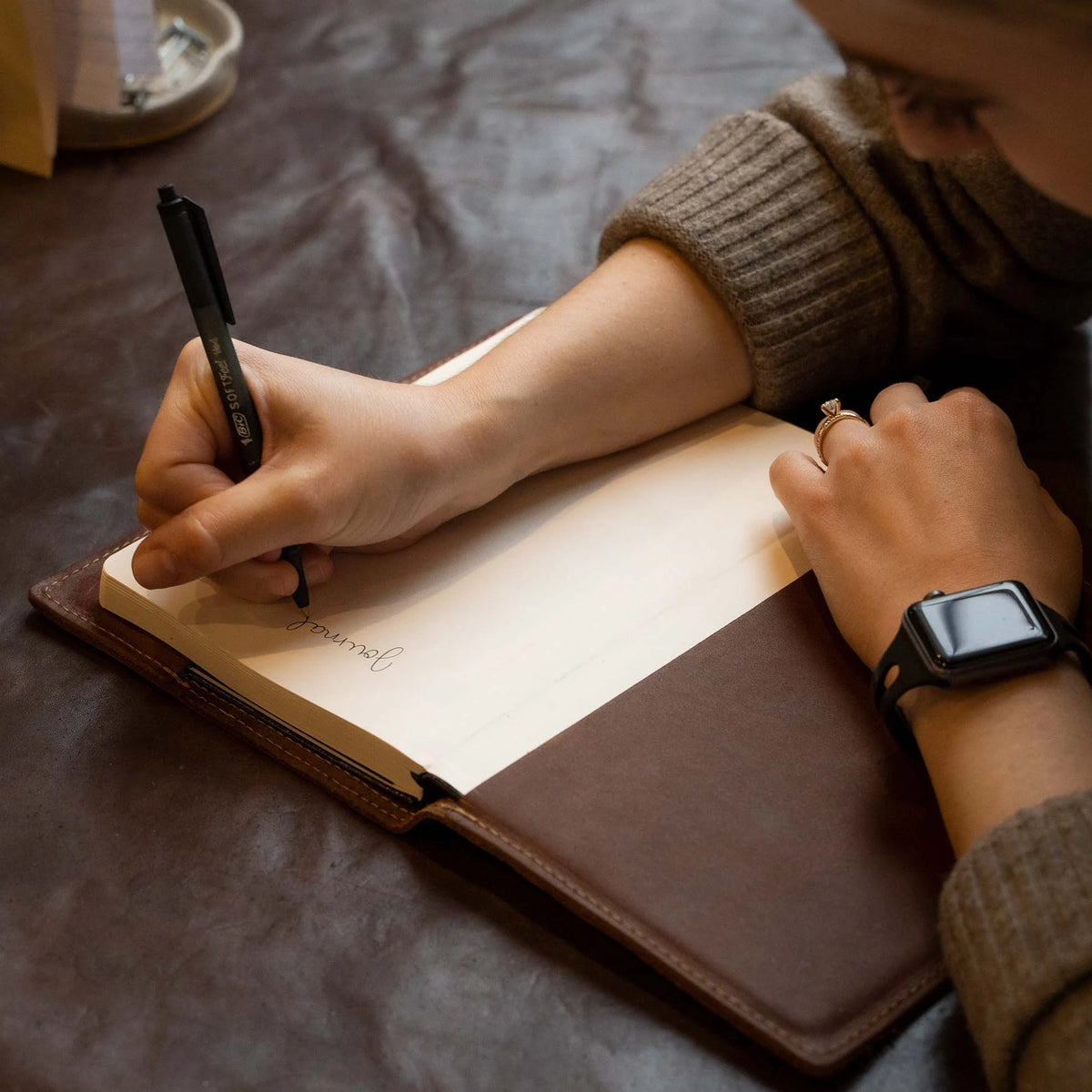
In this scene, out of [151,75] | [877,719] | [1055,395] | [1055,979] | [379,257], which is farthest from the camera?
[151,75]

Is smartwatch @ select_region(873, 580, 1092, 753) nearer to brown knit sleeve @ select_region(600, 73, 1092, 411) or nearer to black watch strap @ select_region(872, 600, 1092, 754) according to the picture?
black watch strap @ select_region(872, 600, 1092, 754)

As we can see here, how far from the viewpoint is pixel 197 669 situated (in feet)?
2.24

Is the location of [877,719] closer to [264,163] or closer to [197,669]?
[197,669]

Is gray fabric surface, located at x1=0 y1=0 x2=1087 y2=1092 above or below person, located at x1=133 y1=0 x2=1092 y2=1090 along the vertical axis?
below

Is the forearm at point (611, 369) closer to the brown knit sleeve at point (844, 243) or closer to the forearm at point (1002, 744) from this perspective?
the brown knit sleeve at point (844, 243)

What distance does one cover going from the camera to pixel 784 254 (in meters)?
0.82

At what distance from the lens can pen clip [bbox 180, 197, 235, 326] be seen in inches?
24.0

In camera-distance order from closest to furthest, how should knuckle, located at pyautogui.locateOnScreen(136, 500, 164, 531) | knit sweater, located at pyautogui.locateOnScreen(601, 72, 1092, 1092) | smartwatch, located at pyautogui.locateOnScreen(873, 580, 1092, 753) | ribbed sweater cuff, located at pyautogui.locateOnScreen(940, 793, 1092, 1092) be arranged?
ribbed sweater cuff, located at pyautogui.locateOnScreen(940, 793, 1092, 1092)
smartwatch, located at pyautogui.locateOnScreen(873, 580, 1092, 753)
knuckle, located at pyautogui.locateOnScreen(136, 500, 164, 531)
knit sweater, located at pyautogui.locateOnScreen(601, 72, 1092, 1092)

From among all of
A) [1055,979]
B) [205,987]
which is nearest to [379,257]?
[205,987]

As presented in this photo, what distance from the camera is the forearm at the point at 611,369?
2.49 feet


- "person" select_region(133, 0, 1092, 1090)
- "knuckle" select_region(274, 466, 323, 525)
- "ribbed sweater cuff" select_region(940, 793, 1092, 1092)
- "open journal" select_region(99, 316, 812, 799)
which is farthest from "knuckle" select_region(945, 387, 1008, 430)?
"knuckle" select_region(274, 466, 323, 525)

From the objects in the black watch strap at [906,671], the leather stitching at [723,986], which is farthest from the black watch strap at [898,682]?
the leather stitching at [723,986]

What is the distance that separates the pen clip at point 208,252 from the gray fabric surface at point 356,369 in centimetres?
24

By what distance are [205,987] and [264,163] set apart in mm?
858
